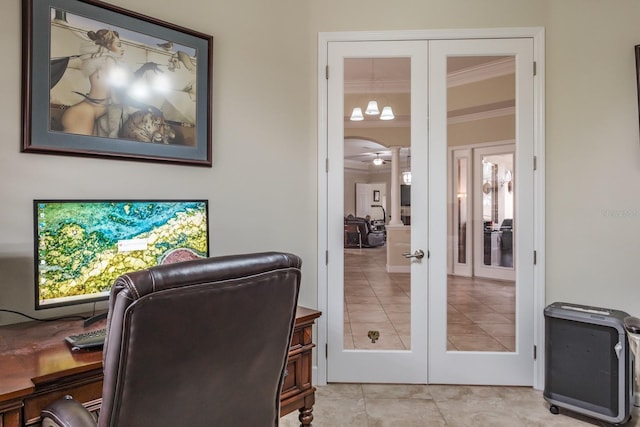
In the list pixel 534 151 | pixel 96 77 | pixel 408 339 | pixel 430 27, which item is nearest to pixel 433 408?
pixel 408 339

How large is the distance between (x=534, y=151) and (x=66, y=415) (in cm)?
289

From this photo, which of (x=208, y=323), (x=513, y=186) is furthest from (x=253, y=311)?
(x=513, y=186)

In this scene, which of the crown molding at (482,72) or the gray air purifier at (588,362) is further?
the crown molding at (482,72)

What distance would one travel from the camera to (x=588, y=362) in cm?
238

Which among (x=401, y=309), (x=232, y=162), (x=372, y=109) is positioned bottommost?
(x=401, y=309)

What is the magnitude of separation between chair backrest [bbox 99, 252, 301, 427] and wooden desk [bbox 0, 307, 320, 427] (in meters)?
0.36

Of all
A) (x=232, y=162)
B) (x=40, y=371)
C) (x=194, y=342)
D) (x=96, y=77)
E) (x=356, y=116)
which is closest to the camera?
(x=194, y=342)

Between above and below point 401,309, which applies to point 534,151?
above

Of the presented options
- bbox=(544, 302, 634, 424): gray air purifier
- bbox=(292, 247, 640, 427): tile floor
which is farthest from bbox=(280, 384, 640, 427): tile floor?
bbox=(544, 302, 634, 424): gray air purifier

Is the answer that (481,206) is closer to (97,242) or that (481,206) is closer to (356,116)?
(356,116)

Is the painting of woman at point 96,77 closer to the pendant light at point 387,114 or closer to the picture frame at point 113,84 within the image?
the picture frame at point 113,84

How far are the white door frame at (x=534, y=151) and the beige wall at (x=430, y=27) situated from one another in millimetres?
45

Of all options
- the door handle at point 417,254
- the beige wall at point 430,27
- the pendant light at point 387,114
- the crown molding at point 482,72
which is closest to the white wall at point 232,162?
the beige wall at point 430,27

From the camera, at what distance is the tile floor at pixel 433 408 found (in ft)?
7.79
